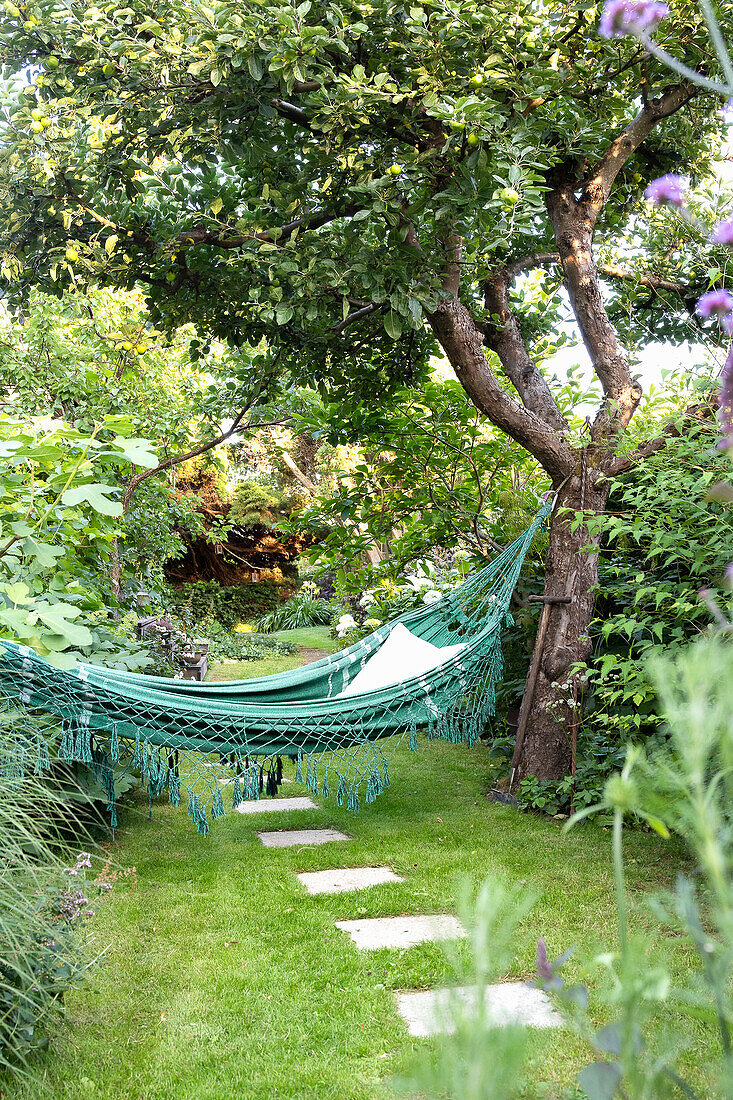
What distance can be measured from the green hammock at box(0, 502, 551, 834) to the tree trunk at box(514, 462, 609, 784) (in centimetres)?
16

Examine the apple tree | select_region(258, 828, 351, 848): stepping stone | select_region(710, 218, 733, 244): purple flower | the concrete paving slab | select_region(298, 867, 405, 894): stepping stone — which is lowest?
select_region(298, 867, 405, 894): stepping stone

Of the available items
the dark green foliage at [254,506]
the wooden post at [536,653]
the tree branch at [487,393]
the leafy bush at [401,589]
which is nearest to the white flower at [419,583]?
the leafy bush at [401,589]

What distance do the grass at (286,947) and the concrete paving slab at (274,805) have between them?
0.10 m

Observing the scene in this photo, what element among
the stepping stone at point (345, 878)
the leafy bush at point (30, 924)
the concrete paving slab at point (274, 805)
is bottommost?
the stepping stone at point (345, 878)

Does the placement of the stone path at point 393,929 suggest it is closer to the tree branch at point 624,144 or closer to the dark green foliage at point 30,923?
the dark green foliage at point 30,923

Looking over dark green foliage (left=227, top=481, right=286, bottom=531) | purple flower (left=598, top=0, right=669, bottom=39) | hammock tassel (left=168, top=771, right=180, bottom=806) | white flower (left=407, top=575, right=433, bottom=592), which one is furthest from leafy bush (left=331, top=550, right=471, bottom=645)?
dark green foliage (left=227, top=481, right=286, bottom=531)

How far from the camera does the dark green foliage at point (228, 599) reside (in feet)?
38.0

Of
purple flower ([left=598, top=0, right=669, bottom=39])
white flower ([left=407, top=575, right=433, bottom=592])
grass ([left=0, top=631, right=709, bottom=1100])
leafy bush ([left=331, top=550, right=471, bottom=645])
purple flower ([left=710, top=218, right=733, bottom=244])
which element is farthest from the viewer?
white flower ([left=407, top=575, right=433, bottom=592])

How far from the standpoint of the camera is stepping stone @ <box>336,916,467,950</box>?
221 centimetres

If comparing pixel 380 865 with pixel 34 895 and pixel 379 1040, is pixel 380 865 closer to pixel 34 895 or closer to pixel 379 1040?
pixel 379 1040

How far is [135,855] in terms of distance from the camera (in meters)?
3.00

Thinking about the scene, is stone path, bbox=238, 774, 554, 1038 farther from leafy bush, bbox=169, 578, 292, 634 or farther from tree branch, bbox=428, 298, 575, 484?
leafy bush, bbox=169, 578, 292, 634

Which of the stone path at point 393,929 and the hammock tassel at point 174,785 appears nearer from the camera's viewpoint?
the stone path at point 393,929

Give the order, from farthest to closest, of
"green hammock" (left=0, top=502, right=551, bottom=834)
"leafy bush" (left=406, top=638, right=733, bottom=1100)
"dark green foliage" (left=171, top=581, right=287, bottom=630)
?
"dark green foliage" (left=171, top=581, right=287, bottom=630) → "green hammock" (left=0, top=502, right=551, bottom=834) → "leafy bush" (left=406, top=638, right=733, bottom=1100)
